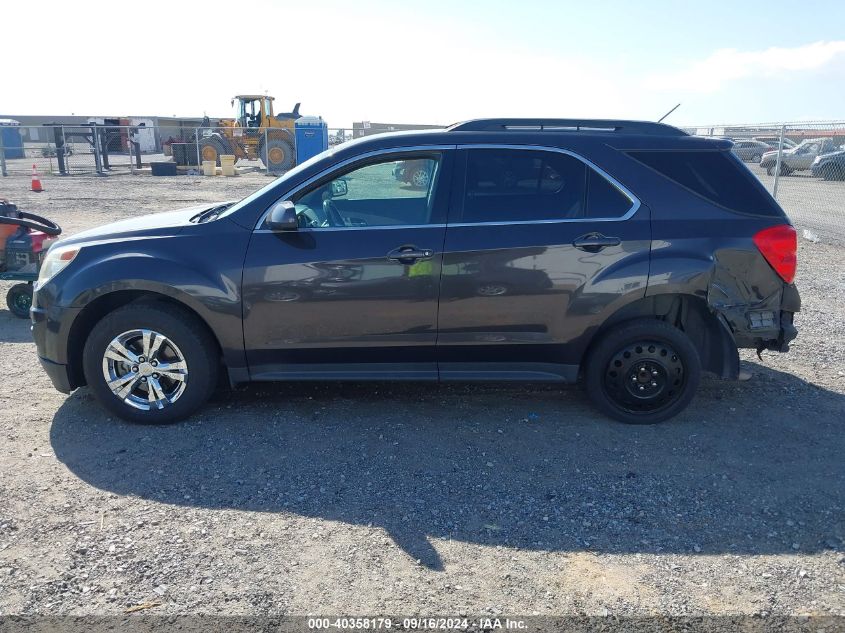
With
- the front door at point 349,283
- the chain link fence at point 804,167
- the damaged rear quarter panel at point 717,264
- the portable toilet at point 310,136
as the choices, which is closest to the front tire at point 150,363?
the front door at point 349,283

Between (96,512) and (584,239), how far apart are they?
3213mm

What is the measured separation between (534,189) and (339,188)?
1.29 m

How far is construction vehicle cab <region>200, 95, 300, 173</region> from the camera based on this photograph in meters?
29.2

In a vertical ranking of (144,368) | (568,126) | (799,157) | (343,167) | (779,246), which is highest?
(568,126)

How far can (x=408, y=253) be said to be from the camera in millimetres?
4297

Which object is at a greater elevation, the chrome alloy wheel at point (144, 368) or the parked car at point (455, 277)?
the parked car at point (455, 277)

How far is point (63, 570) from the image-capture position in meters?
3.07

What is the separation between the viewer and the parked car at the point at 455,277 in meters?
4.33

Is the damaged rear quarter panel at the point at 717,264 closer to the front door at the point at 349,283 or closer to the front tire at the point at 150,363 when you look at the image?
the front door at the point at 349,283

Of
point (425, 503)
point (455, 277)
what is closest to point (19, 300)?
point (455, 277)

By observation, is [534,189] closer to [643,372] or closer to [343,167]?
[343,167]

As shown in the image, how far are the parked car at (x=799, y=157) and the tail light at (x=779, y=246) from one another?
23.7m

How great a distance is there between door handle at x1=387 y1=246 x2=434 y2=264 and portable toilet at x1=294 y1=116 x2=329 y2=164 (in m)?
22.9

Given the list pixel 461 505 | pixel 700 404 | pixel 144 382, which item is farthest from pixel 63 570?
pixel 700 404
